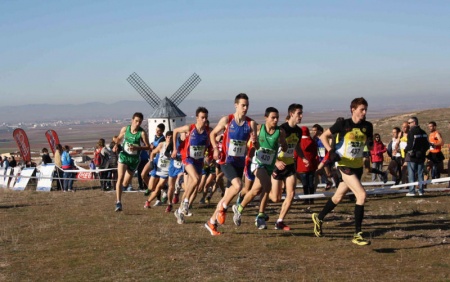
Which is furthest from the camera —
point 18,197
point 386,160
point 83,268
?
point 386,160

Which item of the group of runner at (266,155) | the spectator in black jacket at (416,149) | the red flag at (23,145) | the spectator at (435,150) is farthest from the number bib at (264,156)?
the red flag at (23,145)

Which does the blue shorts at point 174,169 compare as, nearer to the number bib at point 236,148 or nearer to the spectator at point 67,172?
the number bib at point 236,148

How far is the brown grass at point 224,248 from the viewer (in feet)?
23.1

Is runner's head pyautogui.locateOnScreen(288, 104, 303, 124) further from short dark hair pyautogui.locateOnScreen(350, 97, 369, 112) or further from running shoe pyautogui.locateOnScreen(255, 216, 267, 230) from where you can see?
running shoe pyautogui.locateOnScreen(255, 216, 267, 230)

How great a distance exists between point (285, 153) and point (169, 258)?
10.6 feet

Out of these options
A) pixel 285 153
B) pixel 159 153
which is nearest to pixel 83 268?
pixel 285 153

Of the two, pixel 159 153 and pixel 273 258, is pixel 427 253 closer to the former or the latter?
pixel 273 258

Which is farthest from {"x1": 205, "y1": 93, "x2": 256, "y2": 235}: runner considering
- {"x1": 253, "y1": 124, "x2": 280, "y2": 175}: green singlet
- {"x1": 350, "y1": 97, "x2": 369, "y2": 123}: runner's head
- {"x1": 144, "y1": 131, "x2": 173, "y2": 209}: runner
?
{"x1": 144, "y1": 131, "x2": 173, "y2": 209}: runner

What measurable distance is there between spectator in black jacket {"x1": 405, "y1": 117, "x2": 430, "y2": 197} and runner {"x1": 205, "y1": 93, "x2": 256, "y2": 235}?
5.88 m

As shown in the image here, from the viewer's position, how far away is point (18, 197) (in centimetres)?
1794

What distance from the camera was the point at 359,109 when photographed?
863cm

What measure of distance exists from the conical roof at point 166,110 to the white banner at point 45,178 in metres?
54.3

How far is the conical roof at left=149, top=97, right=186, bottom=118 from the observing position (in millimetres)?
Result: 76688

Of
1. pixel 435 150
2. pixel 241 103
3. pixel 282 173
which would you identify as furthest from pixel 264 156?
pixel 435 150
